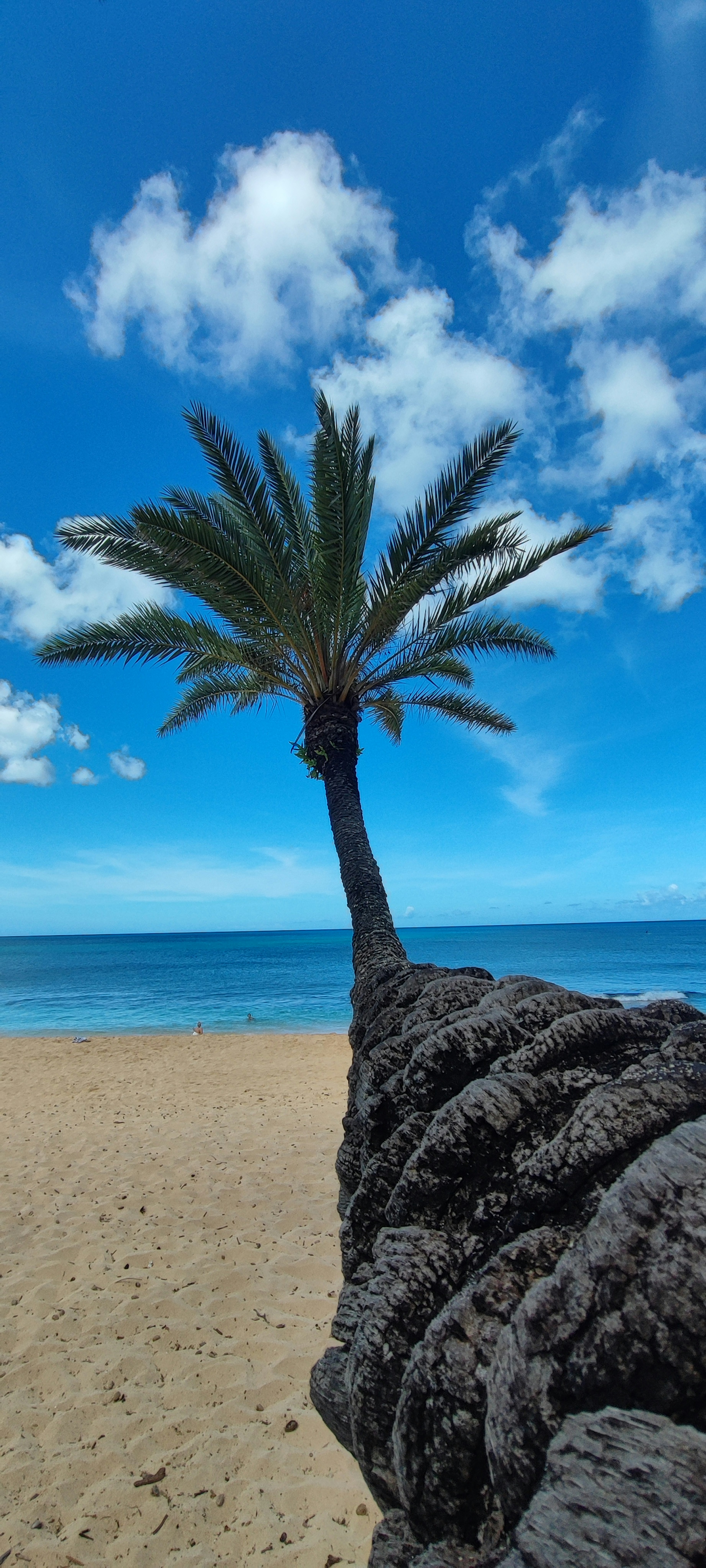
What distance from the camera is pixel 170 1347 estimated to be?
14.7 ft

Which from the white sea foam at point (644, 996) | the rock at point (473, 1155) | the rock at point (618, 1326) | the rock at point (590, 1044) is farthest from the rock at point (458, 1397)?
the white sea foam at point (644, 996)

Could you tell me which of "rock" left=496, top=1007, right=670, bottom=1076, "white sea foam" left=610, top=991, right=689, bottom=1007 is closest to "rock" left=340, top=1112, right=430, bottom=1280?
"rock" left=496, top=1007, right=670, bottom=1076

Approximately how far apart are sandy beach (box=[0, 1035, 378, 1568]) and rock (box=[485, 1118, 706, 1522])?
2.45m

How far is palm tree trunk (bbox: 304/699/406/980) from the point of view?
6.21 metres

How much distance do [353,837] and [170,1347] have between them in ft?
14.1

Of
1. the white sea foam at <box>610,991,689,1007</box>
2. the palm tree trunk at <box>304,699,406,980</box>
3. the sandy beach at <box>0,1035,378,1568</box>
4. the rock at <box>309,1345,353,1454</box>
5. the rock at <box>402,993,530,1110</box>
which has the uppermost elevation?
the palm tree trunk at <box>304,699,406,980</box>

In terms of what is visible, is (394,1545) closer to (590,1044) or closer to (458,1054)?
(458,1054)

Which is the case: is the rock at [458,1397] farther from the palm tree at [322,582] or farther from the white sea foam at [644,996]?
the white sea foam at [644,996]

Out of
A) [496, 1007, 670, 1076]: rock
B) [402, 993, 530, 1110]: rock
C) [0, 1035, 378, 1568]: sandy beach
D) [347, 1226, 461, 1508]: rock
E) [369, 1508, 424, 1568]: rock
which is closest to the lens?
[369, 1508, 424, 1568]: rock

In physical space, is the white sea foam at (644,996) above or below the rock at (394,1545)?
below

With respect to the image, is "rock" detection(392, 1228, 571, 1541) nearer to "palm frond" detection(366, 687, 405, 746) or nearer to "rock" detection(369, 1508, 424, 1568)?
"rock" detection(369, 1508, 424, 1568)

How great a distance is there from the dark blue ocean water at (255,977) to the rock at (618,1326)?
681cm

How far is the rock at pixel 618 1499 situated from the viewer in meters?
1.19

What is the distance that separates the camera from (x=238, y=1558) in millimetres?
2918
